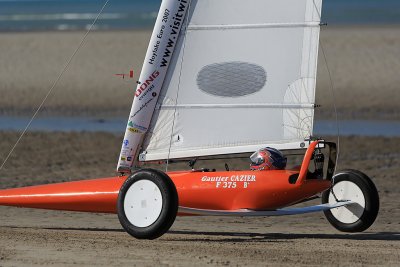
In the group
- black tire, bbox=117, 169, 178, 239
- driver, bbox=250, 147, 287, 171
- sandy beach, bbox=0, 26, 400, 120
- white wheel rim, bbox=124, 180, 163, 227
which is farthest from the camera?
sandy beach, bbox=0, 26, 400, 120

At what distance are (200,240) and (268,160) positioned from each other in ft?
3.61

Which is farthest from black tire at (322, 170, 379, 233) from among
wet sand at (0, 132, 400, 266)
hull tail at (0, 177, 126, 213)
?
hull tail at (0, 177, 126, 213)

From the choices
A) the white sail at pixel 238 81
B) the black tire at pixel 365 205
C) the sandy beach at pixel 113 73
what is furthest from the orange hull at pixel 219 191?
the sandy beach at pixel 113 73

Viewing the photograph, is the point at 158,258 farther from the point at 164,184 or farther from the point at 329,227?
the point at 329,227

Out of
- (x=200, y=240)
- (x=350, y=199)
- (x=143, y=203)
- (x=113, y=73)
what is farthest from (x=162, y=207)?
(x=113, y=73)

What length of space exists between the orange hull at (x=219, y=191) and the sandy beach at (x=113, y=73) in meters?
15.9

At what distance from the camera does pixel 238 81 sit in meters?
13.8

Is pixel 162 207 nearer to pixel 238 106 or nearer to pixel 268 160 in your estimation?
pixel 268 160

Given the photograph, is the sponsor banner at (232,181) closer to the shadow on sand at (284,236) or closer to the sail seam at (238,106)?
the shadow on sand at (284,236)

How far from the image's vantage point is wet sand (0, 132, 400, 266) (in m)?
11.6

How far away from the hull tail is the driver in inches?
60.1

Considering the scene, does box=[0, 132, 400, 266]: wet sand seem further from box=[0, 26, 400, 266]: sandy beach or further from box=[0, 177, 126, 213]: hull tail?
box=[0, 177, 126, 213]: hull tail

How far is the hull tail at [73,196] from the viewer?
13749mm

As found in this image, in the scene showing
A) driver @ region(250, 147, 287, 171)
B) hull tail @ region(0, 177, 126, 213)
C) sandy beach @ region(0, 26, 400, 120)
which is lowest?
sandy beach @ region(0, 26, 400, 120)
